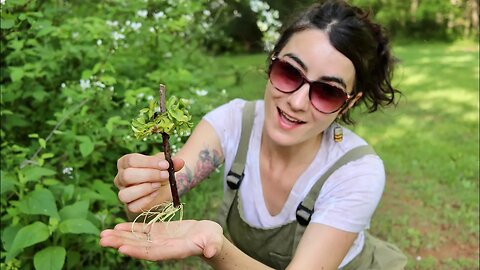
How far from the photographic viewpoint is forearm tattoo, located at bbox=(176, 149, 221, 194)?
2229 millimetres

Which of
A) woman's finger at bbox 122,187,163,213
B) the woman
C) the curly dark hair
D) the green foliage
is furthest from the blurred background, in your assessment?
the green foliage

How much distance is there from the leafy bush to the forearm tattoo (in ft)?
1.28

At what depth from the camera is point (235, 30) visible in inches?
340

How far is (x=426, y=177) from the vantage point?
4.85 m

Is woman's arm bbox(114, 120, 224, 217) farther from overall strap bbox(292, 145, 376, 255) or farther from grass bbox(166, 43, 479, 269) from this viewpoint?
grass bbox(166, 43, 479, 269)

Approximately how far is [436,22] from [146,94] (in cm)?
1762

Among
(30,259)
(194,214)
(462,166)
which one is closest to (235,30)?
(462,166)

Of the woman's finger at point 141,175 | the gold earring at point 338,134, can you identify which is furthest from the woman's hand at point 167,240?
the gold earring at point 338,134

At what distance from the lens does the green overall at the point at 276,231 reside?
7.21ft

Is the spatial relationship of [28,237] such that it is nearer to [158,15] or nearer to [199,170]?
[199,170]

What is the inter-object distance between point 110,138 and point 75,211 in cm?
74

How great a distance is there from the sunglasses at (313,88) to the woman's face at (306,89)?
0.05 feet

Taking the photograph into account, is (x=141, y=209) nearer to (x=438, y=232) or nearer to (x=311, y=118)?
(x=311, y=118)

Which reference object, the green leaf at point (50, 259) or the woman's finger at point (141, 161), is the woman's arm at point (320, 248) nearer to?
the woman's finger at point (141, 161)
